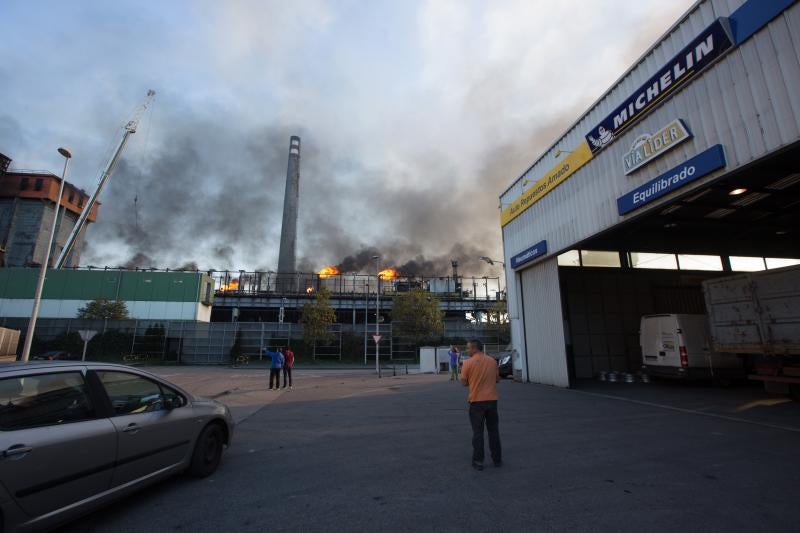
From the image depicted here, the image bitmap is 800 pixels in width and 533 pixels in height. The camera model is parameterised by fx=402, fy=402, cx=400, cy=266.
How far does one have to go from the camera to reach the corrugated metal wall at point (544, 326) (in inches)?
555

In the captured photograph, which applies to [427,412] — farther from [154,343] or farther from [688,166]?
[154,343]

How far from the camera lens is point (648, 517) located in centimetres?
367

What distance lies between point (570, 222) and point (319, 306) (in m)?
36.0

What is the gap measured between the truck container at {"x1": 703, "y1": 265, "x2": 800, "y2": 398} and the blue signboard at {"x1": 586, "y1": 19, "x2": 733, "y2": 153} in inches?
208

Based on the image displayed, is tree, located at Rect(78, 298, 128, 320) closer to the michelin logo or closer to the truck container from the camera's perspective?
the michelin logo

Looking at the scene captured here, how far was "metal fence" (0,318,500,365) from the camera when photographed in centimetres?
4288

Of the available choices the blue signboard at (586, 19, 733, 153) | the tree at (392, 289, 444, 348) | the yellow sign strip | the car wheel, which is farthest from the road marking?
the tree at (392, 289, 444, 348)

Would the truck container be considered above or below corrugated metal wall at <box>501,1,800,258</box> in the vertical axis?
below

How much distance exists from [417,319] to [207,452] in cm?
4042

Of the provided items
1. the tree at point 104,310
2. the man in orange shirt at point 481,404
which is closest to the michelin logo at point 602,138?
the man in orange shirt at point 481,404

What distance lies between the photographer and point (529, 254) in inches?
594

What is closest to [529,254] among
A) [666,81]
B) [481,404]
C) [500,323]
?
[666,81]

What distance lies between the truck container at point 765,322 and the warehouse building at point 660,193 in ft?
8.45

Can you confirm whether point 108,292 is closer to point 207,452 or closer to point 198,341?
point 198,341
